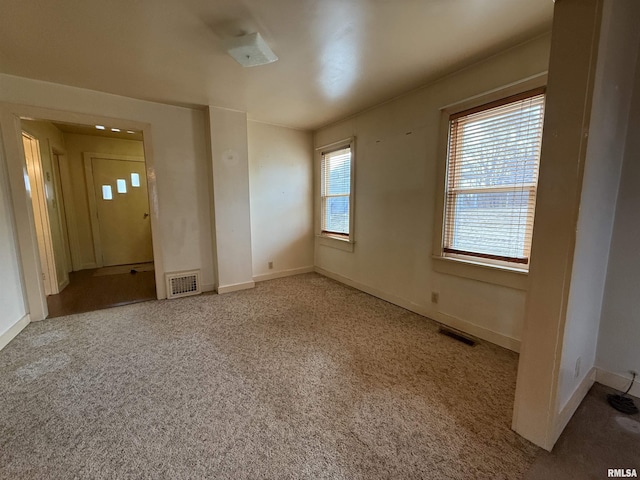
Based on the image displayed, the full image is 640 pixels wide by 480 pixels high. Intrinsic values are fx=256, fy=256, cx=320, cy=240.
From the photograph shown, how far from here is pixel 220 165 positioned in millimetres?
3502

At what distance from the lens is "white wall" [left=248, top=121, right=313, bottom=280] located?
410 centimetres

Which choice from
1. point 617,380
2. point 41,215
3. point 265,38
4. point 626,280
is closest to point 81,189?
point 41,215

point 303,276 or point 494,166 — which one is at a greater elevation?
point 494,166

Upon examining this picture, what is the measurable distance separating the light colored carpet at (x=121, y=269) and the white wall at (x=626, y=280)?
6.22 meters

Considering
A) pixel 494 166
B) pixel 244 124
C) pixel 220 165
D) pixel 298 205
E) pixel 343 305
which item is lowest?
pixel 343 305

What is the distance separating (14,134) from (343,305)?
3.91 meters

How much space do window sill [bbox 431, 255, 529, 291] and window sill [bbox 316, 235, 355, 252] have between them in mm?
1429

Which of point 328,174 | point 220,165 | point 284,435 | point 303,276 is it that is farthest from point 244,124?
point 284,435

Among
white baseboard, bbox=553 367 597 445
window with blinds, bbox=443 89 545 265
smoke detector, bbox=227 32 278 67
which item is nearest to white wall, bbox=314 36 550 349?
window with blinds, bbox=443 89 545 265

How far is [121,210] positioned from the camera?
529 cm

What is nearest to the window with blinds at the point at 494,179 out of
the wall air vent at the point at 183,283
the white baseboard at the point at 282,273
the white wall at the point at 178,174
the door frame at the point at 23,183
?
the white baseboard at the point at 282,273

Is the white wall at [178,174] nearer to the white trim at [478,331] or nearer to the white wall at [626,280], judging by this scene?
the white trim at [478,331]

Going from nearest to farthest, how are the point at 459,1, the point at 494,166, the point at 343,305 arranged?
1. the point at 459,1
2. the point at 494,166
3. the point at 343,305

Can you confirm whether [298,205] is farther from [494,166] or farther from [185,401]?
[185,401]
